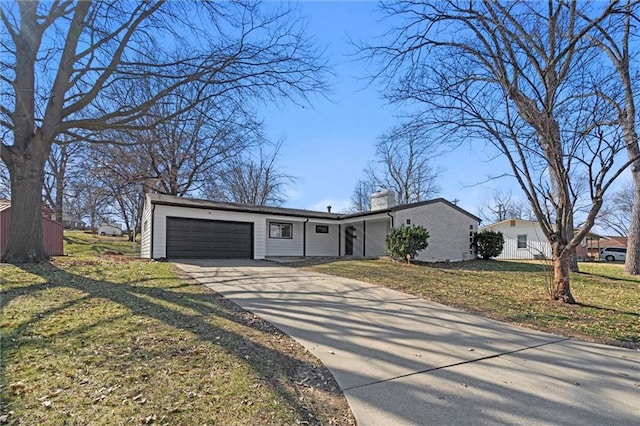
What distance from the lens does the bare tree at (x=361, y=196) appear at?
4416 centimetres

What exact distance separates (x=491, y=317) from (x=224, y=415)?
5.53 metres

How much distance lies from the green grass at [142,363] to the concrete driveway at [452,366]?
0.47 meters

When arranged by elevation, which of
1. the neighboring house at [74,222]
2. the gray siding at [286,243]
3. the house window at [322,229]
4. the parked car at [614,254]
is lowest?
the parked car at [614,254]

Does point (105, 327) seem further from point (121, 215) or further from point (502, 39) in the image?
point (121, 215)

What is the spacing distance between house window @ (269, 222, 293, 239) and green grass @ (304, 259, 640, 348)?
6.49 m

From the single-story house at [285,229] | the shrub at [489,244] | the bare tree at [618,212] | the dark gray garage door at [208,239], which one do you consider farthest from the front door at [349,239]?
the bare tree at [618,212]

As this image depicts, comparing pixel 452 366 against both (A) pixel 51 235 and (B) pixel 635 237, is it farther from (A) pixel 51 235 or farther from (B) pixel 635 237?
(A) pixel 51 235

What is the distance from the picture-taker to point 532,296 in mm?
8711

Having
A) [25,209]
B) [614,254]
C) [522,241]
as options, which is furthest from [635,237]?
[614,254]

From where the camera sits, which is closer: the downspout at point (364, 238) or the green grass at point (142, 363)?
the green grass at point (142, 363)

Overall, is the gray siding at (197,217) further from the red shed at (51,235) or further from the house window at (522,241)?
the house window at (522,241)

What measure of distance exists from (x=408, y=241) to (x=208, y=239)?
8875 millimetres

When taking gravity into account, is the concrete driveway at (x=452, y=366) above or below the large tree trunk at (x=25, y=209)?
below

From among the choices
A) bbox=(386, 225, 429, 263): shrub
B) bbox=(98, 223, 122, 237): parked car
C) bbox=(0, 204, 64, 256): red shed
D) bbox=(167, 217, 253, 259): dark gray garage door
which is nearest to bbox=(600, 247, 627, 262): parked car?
bbox=(386, 225, 429, 263): shrub
